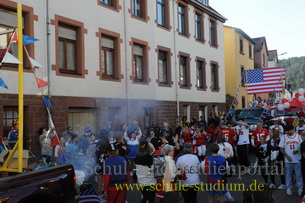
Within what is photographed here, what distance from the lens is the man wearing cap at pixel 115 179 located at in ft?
21.7

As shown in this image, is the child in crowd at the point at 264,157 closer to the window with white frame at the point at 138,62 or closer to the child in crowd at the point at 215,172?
the child in crowd at the point at 215,172

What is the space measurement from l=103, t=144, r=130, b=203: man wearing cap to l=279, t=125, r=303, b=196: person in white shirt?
3965mm

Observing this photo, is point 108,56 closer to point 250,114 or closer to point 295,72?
point 250,114

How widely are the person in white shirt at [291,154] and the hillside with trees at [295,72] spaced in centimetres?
9966

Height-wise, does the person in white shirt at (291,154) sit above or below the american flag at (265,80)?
below

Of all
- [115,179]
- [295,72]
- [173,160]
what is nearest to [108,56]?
[173,160]

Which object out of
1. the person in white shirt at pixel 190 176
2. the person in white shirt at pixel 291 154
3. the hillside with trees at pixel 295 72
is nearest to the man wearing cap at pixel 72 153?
the person in white shirt at pixel 190 176

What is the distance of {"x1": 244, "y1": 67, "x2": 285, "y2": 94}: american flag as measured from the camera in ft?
65.9

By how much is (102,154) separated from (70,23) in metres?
6.88

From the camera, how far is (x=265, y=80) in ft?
67.5

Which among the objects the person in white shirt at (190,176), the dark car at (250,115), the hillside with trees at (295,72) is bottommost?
the person in white shirt at (190,176)

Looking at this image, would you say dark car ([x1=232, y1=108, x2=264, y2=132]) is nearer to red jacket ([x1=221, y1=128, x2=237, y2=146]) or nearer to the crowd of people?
the crowd of people

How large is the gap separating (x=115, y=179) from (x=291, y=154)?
14.0 ft

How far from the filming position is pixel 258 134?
431 inches
